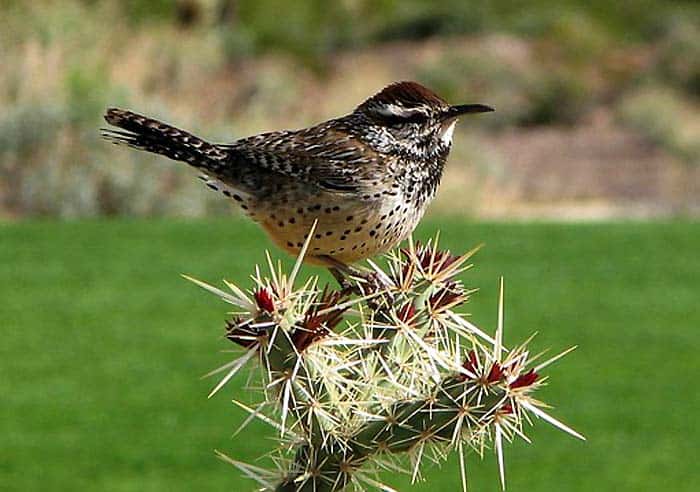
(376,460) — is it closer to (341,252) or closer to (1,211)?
(341,252)

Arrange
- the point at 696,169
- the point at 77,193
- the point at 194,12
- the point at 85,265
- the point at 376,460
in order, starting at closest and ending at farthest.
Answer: the point at 376,460 → the point at 85,265 → the point at 77,193 → the point at 696,169 → the point at 194,12

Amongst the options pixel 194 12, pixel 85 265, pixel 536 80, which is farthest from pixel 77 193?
pixel 536 80

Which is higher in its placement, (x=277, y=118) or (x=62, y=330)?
(x=277, y=118)

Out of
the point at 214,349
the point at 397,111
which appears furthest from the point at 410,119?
the point at 214,349

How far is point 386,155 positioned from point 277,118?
20.7 metres

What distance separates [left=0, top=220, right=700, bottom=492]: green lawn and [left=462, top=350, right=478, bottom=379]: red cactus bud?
7.37 metres

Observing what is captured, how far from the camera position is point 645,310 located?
51.0ft

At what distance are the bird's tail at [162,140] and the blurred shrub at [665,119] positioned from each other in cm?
2611

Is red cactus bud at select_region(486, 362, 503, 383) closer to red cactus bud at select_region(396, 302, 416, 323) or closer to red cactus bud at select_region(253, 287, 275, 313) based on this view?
red cactus bud at select_region(396, 302, 416, 323)

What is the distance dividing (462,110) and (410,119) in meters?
0.16

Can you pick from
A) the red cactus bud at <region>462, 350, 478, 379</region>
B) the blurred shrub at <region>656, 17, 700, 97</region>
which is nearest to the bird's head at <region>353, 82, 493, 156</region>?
the red cactus bud at <region>462, 350, 478, 379</region>

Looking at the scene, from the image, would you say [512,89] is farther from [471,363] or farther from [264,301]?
[264,301]

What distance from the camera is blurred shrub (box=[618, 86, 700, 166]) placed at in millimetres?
29266

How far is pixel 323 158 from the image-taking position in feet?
10.2
